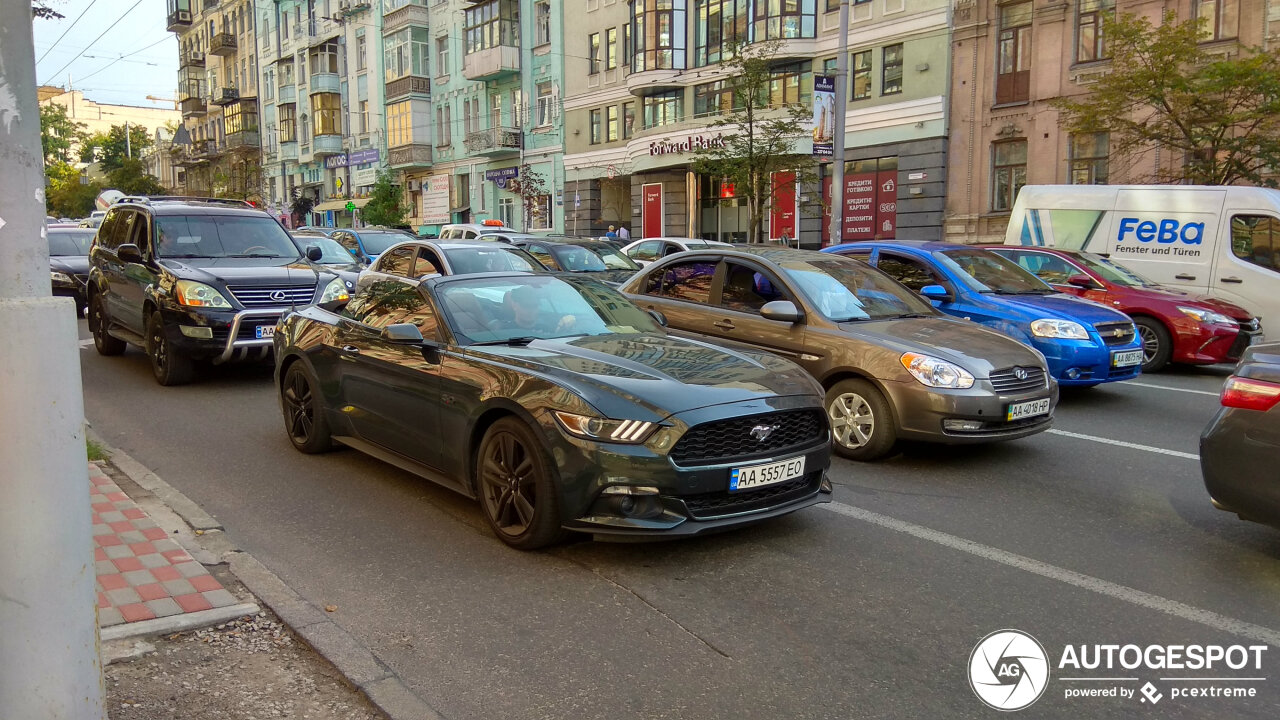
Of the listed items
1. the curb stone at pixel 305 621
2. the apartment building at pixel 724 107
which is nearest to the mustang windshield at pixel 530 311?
the curb stone at pixel 305 621

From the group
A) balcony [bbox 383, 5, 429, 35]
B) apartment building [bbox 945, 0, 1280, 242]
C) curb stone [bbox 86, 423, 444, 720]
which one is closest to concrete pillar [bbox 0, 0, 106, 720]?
curb stone [bbox 86, 423, 444, 720]

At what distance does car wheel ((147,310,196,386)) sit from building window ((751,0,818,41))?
25.7 m

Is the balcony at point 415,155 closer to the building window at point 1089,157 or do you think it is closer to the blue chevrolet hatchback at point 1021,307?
the building window at point 1089,157

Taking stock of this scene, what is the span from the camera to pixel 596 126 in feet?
138

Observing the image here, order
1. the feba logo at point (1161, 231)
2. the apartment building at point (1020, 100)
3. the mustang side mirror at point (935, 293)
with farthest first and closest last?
the apartment building at point (1020, 100) < the feba logo at point (1161, 231) < the mustang side mirror at point (935, 293)

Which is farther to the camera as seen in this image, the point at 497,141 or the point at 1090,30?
the point at 497,141

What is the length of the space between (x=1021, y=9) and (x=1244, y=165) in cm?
1041

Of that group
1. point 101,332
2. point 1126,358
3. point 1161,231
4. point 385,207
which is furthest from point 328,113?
point 1126,358

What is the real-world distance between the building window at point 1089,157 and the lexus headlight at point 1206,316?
1468 cm

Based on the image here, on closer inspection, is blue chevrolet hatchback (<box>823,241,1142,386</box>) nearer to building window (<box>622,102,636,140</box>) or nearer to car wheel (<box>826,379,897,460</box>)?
car wheel (<box>826,379,897,460</box>)

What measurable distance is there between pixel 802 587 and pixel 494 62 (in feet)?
143

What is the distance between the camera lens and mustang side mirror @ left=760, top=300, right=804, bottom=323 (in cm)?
747

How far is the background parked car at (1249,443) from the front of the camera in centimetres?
474

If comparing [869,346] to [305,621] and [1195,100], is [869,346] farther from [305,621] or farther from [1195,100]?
[1195,100]
